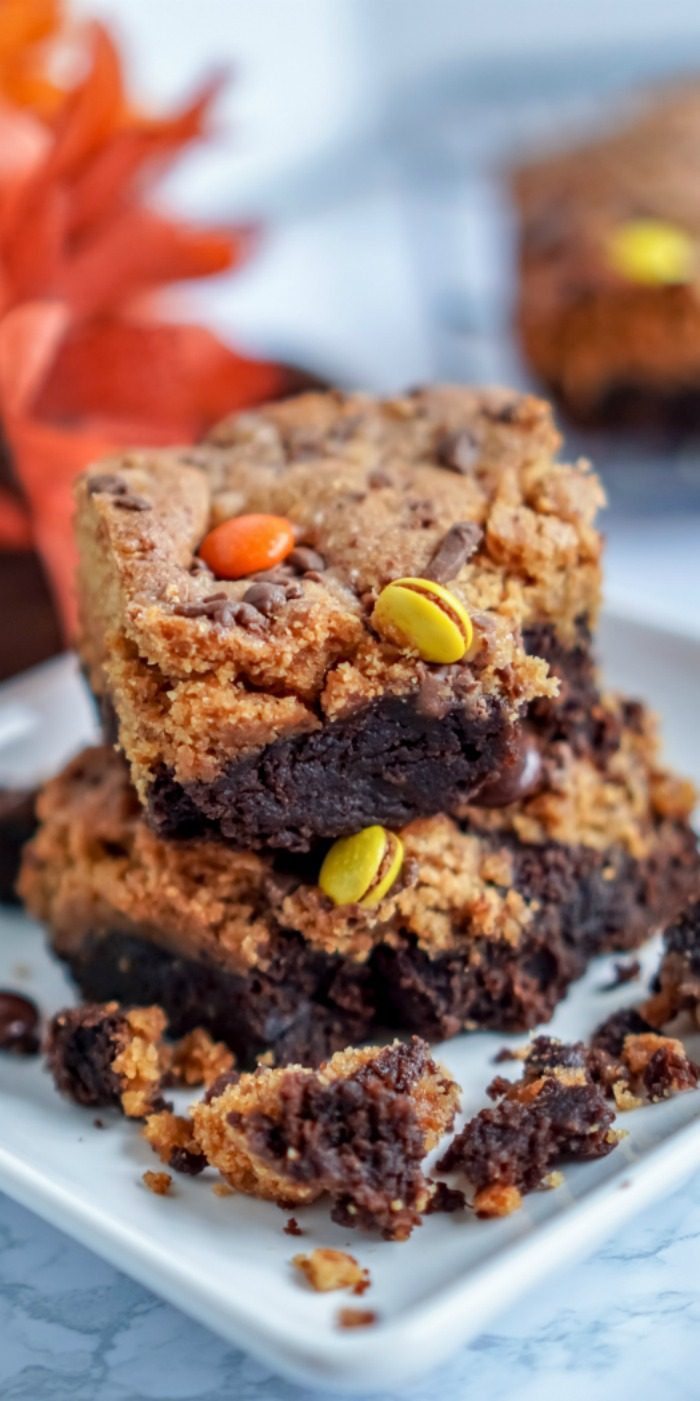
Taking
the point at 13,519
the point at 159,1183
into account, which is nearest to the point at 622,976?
the point at 159,1183

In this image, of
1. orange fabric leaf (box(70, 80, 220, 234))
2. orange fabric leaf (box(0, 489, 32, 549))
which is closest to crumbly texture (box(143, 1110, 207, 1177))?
orange fabric leaf (box(0, 489, 32, 549))

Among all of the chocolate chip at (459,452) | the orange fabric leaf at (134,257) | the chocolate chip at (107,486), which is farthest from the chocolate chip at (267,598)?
the orange fabric leaf at (134,257)

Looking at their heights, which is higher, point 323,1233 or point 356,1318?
point 323,1233

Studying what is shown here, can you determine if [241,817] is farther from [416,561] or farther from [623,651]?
[623,651]

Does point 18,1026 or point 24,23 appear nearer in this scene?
point 18,1026

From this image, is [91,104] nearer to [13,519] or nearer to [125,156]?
[125,156]

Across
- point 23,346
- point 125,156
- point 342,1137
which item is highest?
point 125,156

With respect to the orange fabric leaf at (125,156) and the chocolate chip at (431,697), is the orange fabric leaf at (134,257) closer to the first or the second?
the orange fabric leaf at (125,156)
